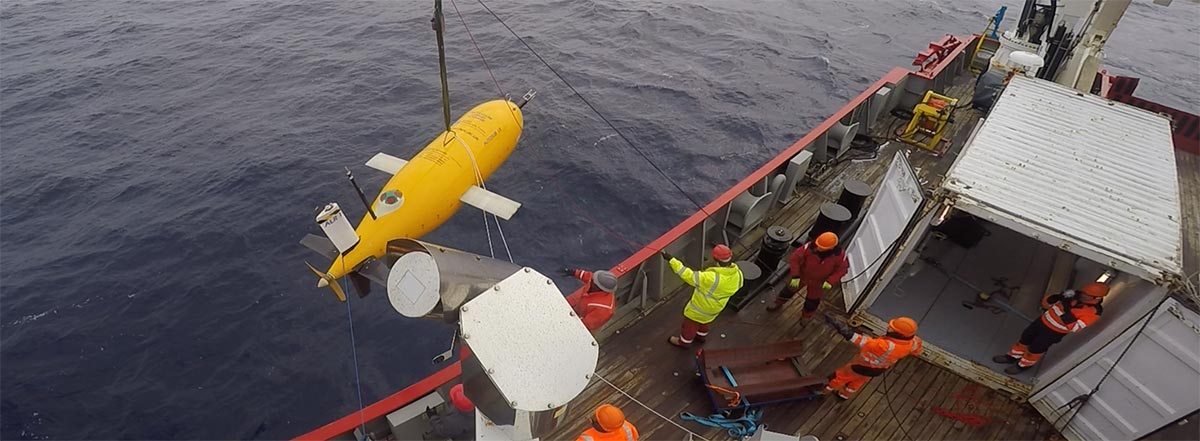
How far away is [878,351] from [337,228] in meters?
5.99

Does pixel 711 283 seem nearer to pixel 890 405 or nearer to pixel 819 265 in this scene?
pixel 819 265

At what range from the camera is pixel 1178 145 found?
14.4 meters

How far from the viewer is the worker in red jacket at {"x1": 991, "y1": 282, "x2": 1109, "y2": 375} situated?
6.36m

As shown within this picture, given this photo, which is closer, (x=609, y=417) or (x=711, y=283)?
(x=609, y=417)

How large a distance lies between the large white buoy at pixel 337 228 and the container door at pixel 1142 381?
26.5 feet

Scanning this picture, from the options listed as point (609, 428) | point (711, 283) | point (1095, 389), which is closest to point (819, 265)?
point (711, 283)

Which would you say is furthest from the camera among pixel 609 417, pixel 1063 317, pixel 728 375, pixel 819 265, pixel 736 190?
pixel 736 190

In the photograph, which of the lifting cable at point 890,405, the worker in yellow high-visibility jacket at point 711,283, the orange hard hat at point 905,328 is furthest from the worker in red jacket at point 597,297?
the lifting cable at point 890,405

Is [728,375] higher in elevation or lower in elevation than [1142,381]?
lower

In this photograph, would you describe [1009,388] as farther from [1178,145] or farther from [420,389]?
[1178,145]

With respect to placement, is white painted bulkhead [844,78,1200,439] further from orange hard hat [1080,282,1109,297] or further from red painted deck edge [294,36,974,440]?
red painted deck edge [294,36,974,440]

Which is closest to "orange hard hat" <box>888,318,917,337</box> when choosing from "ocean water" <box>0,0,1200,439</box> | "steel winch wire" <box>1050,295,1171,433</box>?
"steel winch wire" <box>1050,295,1171,433</box>

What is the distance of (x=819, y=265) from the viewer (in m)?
7.37

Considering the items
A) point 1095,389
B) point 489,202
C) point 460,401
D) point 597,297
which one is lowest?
point 489,202
